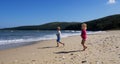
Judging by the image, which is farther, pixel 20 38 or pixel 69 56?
pixel 20 38

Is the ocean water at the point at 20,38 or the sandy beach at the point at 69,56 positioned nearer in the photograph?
the sandy beach at the point at 69,56

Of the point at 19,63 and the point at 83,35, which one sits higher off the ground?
the point at 83,35

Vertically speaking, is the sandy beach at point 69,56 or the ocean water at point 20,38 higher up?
the sandy beach at point 69,56

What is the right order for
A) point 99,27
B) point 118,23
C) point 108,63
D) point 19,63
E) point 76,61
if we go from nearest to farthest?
point 108,63 < point 76,61 < point 19,63 < point 118,23 < point 99,27

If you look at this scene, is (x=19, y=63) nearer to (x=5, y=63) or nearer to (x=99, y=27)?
(x=5, y=63)

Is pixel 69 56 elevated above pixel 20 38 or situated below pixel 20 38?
above

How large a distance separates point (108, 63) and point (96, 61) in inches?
23.7

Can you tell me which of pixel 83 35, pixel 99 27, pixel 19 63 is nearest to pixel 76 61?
pixel 19 63

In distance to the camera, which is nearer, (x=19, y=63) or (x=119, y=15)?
(x=19, y=63)

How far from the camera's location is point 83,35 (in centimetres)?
1358

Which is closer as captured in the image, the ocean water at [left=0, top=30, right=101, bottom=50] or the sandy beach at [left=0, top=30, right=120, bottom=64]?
the sandy beach at [left=0, top=30, right=120, bottom=64]

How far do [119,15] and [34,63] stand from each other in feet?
540

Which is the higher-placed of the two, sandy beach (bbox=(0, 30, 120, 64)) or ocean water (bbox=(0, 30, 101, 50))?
sandy beach (bbox=(0, 30, 120, 64))

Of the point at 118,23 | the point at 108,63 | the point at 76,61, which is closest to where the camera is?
the point at 108,63
